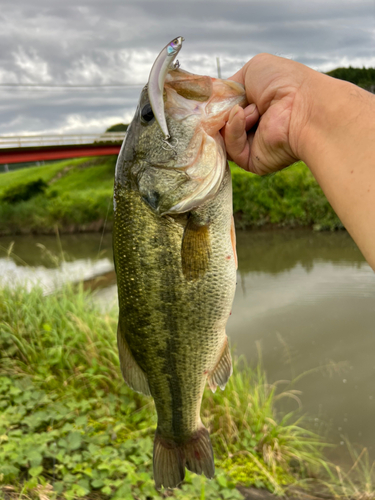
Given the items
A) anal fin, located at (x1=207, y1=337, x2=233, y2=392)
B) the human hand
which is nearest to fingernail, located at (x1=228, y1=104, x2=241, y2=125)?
the human hand

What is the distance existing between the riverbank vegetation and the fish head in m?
1.65

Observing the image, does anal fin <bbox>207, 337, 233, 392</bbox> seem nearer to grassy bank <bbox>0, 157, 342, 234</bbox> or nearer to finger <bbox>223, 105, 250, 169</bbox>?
finger <bbox>223, 105, 250, 169</bbox>

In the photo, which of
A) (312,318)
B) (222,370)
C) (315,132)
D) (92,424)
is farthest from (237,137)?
(312,318)

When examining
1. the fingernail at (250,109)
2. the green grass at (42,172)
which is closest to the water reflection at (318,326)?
the fingernail at (250,109)

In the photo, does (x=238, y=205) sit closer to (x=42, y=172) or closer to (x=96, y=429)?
(x=96, y=429)

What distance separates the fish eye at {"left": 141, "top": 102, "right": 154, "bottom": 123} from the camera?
54.9 inches

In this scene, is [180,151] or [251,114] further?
[251,114]

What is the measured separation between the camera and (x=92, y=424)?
346 centimetres

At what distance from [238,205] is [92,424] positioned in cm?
1305

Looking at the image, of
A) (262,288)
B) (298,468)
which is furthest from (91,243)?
(298,468)

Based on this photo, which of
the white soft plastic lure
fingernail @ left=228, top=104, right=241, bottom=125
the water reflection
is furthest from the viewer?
the water reflection

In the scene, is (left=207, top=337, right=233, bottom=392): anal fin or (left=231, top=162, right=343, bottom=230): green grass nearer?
(left=207, top=337, right=233, bottom=392): anal fin

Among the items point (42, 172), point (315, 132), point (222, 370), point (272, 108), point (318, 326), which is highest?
point (42, 172)

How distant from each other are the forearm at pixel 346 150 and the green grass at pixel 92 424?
2.13m
